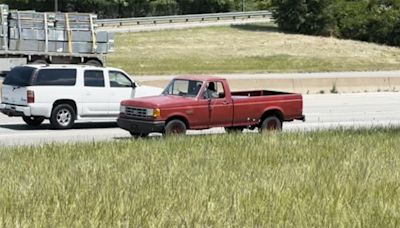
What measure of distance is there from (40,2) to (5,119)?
223 feet

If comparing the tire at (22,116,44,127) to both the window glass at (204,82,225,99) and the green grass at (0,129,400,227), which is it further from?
the green grass at (0,129,400,227)

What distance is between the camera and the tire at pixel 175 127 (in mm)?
15859

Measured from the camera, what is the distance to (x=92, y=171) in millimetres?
8734

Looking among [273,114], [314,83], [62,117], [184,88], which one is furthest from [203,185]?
[314,83]

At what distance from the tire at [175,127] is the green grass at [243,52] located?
23157 millimetres

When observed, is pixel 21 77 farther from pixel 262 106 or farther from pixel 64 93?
pixel 262 106

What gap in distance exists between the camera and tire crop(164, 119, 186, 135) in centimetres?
1586

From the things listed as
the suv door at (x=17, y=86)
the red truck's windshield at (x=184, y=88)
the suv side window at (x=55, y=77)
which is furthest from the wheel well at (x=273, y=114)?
the suv door at (x=17, y=86)

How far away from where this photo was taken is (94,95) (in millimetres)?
19719

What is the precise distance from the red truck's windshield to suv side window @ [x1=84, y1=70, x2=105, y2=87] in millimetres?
3418

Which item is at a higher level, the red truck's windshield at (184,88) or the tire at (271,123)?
the red truck's windshield at (184,88)

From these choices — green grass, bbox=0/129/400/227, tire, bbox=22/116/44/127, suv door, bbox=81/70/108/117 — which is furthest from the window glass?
tire, bbox=22/116/44/127

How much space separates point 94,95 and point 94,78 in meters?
0.48

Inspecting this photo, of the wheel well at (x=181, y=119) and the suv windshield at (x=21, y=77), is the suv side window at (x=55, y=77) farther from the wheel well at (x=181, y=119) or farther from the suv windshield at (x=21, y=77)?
the wheel well at (x=181, y=119)
